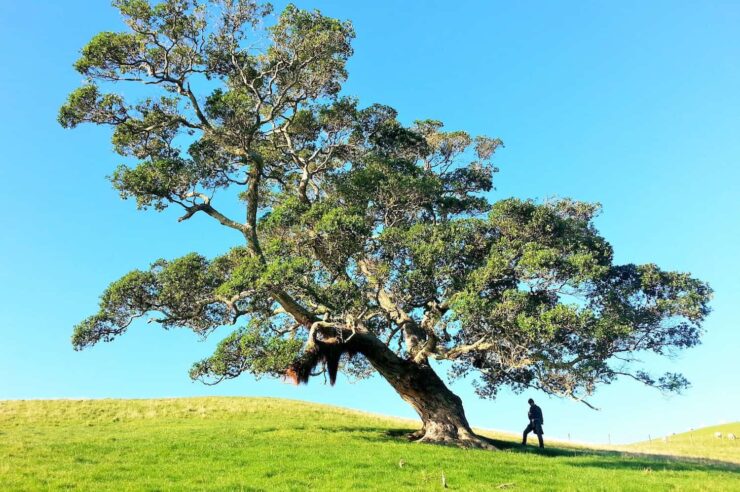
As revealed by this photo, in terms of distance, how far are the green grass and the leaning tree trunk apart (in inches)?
501

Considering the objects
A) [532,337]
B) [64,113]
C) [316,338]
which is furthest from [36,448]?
[532,337]

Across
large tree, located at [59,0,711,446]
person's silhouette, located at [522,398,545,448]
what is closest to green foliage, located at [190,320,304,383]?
large tree, located at [59,0,711,446]

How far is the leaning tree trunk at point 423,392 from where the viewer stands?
83.6 feet

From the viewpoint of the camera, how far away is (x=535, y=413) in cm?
2728

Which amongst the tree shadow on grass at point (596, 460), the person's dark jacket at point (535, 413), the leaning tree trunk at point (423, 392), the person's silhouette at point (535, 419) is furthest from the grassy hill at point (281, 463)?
the leaning tree trunk at point (423, 392)

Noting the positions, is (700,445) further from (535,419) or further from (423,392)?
(423,392)

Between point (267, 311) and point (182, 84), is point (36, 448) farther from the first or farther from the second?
point (182, 84)

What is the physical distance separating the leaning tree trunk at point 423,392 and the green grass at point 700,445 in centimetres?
1272

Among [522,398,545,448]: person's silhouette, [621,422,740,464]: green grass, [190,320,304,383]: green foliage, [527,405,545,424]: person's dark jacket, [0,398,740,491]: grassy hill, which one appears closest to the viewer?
[0,398,740,491]: grassy hill

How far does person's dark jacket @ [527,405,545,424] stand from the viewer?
2717 centimetres

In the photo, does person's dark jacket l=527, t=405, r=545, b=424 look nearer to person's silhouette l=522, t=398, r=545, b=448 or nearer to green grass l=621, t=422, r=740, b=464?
person's silhouette l=522, t=398, r=545, b=448

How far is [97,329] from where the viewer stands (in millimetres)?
24125

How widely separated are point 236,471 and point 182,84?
15793 mm

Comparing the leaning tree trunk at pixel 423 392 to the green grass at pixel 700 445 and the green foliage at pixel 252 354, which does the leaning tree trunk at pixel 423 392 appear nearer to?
the green foliage at pixel 252 354
